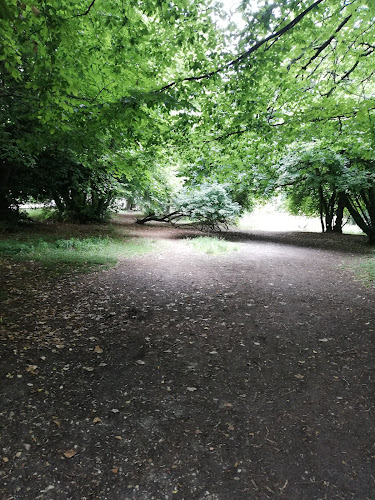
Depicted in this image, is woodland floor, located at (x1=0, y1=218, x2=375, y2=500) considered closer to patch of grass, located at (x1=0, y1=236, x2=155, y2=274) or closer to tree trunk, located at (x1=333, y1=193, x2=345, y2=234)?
patch of grass, located at (x1=0, y1=236, x2=155, y2=274)

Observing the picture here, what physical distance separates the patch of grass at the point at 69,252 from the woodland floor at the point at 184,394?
1.92 m

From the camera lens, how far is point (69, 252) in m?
9.91

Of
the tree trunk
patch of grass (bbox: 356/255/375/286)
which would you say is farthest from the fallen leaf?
the tree trunk

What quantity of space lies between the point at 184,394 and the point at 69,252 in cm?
784

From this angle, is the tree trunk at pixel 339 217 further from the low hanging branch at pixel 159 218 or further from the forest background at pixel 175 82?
the low hanging branch at pixel 159 218

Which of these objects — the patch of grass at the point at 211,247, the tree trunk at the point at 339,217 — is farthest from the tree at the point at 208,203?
the tree trunk at the point at 339,217

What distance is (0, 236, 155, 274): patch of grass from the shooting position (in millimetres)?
8484

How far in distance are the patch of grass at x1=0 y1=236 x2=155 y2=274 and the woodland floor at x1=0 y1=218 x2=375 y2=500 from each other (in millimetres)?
1917

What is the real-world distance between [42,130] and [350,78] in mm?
9205

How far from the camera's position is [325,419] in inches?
117

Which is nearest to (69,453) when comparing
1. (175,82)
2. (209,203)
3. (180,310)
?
(180,310)

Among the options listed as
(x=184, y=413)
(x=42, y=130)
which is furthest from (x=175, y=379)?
(x=42, y=130)

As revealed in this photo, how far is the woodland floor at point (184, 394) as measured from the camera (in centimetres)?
237

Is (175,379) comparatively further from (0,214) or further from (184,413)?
(0,214)
